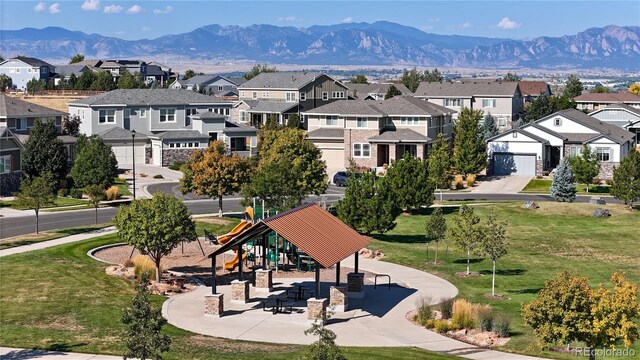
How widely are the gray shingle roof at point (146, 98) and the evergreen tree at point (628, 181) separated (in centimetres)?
4849

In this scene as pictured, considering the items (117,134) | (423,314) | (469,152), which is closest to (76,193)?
(117,134)

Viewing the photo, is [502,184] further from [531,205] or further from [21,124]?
[21,124]

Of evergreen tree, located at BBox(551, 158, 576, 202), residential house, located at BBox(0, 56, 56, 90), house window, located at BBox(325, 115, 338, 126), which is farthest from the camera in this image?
residential house, located at BBox(0, 56, 56, 90)

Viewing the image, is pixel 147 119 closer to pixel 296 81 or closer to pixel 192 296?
pixel 296 81

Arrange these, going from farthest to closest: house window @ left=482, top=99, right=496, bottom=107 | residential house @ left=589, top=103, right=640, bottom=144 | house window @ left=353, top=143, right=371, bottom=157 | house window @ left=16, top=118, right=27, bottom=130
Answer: house window @ left=482, top=99, right=496, bottom=107 → residential house @ left=589, top=103, right=640, bottom=144 → house window @ left=353, top=143, right=371, bottom=157 → house window @ left=16, top=118, right=27, bottom=130

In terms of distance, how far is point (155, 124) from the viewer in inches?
3716

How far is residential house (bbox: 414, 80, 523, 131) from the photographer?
391ft

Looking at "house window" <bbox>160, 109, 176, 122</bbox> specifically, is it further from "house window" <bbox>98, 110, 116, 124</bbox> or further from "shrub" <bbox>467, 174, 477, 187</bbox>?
"shrub" <bbox>467, 174, 477, 187</bbox>

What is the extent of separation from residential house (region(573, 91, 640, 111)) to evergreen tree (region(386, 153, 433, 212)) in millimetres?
71975

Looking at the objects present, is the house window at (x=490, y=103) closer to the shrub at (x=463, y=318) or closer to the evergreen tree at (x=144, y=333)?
the shrub at (x=463, y=318)

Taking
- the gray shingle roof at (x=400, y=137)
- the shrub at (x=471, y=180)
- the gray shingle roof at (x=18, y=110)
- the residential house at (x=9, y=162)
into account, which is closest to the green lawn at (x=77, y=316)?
the residential house at (x=9, y=162)

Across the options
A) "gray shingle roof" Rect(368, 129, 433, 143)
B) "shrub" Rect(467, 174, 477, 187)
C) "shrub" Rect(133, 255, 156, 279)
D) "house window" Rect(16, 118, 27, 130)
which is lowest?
"shrub" Rect(133, 255, 156, 279)

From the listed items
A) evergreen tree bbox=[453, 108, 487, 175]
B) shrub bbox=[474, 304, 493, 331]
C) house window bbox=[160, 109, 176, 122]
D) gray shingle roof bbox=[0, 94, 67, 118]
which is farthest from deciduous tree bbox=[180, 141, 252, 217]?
house window bbox=[160, 109, 176, 122]

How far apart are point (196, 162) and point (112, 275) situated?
19.5 meters
